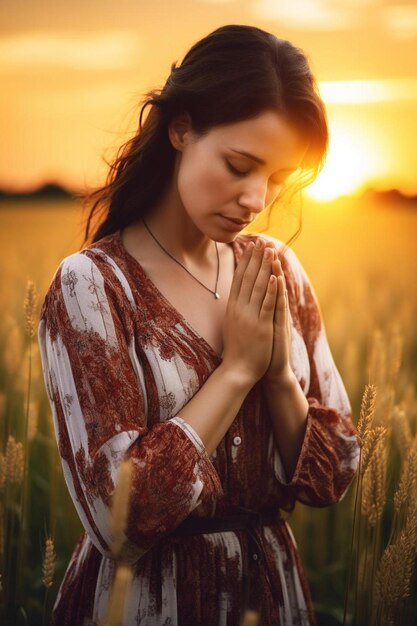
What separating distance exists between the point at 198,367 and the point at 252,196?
0.28 metres

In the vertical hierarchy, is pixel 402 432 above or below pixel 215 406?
below

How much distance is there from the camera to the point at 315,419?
1.16 m

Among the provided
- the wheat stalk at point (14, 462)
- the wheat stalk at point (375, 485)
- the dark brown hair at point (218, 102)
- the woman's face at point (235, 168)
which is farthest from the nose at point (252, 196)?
the wheat stalk at point (14, 462)

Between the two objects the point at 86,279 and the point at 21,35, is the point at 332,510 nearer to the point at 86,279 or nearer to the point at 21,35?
the point at 86,279

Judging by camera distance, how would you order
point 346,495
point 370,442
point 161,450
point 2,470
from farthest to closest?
point 346,495 → point 2,470 → point 370,442 → point 161,450

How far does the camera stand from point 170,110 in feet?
3.76

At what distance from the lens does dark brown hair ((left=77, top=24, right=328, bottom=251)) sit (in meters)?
1.05

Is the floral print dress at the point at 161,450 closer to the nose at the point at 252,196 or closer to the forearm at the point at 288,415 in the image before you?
the forearm at the point at 288,415

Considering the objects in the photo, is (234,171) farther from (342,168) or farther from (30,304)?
(342,168)

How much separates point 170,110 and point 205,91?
9cm

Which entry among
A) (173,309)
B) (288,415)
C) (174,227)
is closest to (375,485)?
(288,415)

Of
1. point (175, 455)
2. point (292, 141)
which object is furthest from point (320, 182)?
point (175, 455)

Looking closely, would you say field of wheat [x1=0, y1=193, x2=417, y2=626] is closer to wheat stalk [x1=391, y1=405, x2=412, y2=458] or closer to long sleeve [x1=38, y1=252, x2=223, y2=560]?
wheat stalk [x1=391, y1=405, x2=412, y2=458]

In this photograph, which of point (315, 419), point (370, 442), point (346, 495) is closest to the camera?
point (370, 442)
